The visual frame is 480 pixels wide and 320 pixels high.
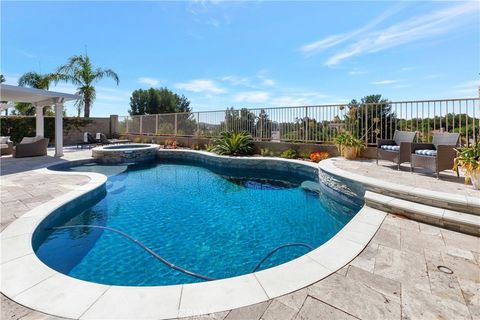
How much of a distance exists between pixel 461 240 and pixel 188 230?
12.2ft

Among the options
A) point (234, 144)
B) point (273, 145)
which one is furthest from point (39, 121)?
point (273, 145)

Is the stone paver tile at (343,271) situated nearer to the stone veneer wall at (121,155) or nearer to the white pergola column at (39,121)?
the stone veneer wall at (121,155)

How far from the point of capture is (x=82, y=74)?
1595cm

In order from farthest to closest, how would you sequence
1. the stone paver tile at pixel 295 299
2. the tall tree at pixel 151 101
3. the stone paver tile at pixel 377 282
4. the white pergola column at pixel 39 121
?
the tall tree at pixel 151 101
the white pergola column at pixel 39 121
the stone paver tile at pixel 377 282
the stone paver tile at pixel 295 299

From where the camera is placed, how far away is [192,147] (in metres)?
13.2

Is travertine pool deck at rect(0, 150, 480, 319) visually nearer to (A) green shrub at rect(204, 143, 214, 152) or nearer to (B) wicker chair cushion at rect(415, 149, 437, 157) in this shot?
(B) wicker chair cushion at rect(415, 149, 437, 157)

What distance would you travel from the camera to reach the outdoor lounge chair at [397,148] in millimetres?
5426

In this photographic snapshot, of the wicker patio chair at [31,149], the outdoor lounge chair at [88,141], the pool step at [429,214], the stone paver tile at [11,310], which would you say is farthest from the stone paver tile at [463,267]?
the outdoor lounge chair at [88,141]

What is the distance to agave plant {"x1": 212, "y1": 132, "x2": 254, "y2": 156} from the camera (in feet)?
34.0

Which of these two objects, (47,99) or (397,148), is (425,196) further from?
(47,99)

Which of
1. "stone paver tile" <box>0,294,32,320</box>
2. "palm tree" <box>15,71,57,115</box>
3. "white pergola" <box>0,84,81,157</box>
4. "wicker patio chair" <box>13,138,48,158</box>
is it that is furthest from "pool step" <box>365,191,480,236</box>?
"palm tree" <box>15,71,57,115</box>

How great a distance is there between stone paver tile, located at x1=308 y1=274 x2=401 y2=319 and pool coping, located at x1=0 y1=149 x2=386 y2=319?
0.32 ft

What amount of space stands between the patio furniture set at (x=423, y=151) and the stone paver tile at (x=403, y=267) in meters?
3.30

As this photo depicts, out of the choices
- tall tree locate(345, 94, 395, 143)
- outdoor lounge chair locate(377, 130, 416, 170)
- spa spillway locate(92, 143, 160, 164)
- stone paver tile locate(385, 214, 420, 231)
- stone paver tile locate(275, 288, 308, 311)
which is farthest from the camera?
spa spillway locate(92, 143, 160, 164)
